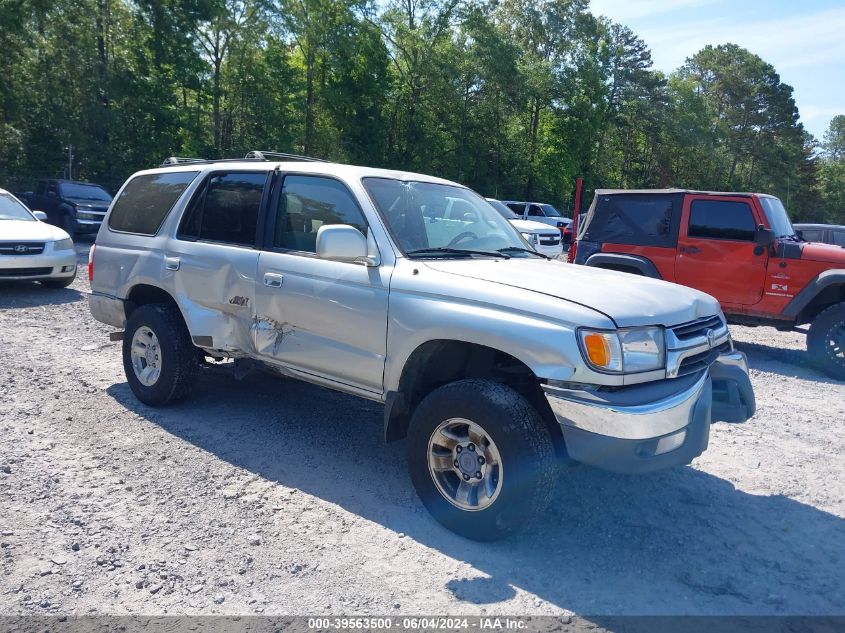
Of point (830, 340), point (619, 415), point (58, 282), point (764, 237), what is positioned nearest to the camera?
point (619, 415)

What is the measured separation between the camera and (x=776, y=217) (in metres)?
8.36

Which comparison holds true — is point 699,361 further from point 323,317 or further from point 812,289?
point 812,289

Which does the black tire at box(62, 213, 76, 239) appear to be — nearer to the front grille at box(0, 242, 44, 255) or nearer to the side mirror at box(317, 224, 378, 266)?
the front grille at box(0, 242, 44, 255)

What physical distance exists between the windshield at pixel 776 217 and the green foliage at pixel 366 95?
24.9 metres

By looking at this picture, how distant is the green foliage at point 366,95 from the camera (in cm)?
2562

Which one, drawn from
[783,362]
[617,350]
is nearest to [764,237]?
[783,362]

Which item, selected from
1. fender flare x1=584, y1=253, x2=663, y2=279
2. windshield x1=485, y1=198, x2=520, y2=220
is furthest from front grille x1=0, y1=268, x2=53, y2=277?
fender flare x1=584, y1=253, x2=663, y2=279

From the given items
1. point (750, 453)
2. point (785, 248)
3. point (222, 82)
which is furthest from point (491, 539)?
point (222, 82)

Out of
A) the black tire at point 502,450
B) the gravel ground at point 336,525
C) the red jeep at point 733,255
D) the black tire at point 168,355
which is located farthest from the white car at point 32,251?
the black tire at point 502,450

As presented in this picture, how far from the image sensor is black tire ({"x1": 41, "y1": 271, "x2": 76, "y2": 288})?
1020 centimetres

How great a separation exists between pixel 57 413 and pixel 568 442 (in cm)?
410

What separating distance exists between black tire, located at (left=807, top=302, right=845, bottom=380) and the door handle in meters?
6.63

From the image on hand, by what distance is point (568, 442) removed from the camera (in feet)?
10.3

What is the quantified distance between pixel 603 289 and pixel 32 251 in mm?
9187
